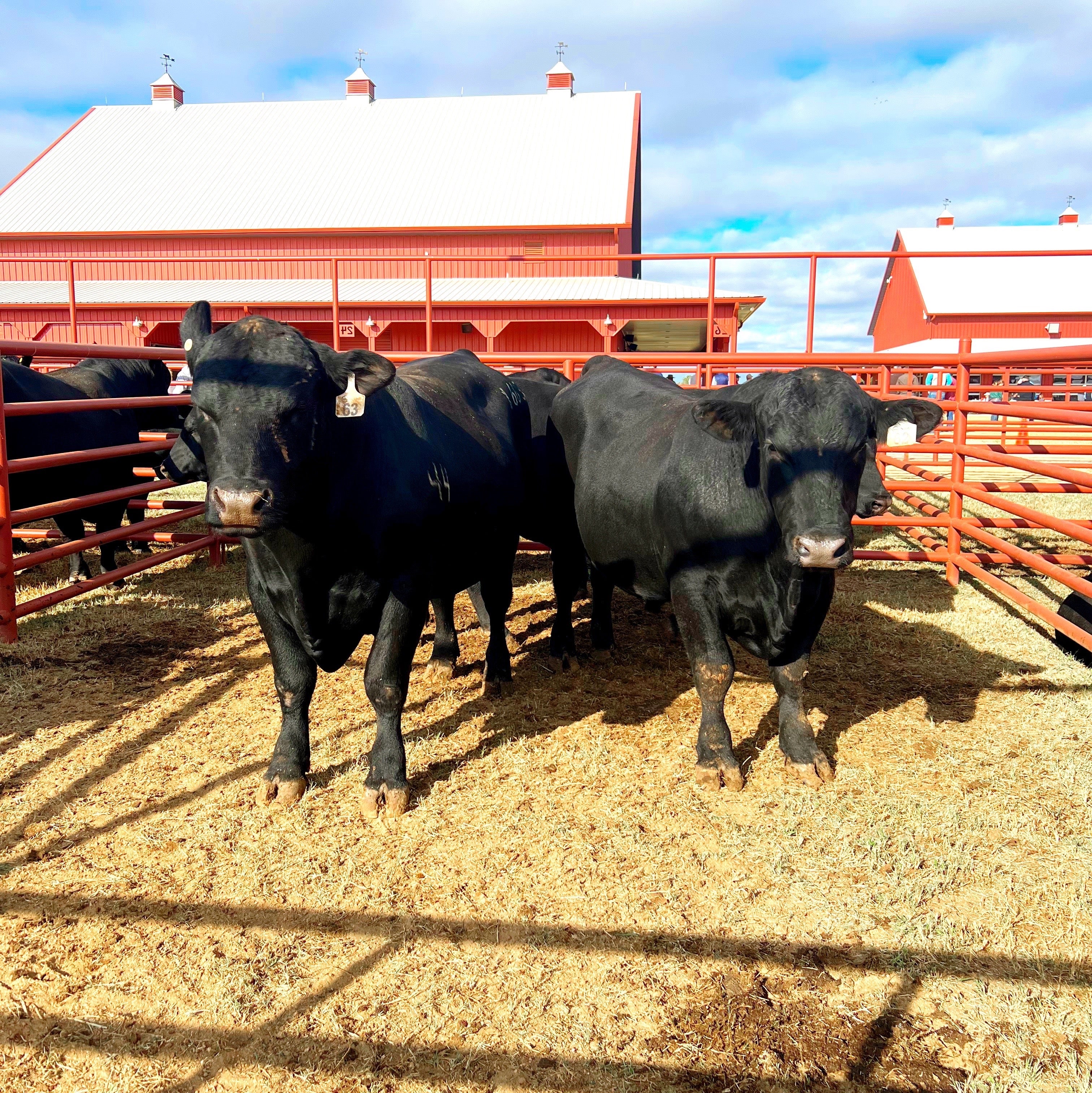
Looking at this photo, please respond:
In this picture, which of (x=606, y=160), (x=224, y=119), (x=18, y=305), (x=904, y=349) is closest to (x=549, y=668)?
(x=18, y=305)

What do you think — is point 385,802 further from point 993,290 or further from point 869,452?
point 993,290

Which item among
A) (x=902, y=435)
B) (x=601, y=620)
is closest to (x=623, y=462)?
(x=601, y=620)

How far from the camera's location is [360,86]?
2839 centimetres

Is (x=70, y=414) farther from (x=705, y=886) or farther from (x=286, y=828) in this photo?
(x=705, y=886)

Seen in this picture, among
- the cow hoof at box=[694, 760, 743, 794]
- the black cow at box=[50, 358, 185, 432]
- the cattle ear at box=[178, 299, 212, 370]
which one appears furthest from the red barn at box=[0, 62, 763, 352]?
the cow hoof at box=[694, 760, 743, 794]

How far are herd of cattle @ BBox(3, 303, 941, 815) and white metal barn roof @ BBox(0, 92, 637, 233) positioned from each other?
18.1 metres

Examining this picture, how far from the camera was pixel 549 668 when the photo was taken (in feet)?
15.6

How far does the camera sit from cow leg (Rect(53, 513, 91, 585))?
610cm

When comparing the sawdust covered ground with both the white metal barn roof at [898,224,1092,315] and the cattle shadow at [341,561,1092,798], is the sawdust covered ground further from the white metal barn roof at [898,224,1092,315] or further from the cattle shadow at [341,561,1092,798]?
the white metal barn roof at [898,224,1092,315]

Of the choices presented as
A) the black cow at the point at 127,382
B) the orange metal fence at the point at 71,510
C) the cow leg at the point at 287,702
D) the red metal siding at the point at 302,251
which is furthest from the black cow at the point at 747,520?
the red metal siding at the point at 302,251

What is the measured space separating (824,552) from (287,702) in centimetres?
206

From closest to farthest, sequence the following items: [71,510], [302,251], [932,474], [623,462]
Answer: [623,462] < [71,510] < [932,474] < [302,251]

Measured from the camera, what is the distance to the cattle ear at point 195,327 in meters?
2.96

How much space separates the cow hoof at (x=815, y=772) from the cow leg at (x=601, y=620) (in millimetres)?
1654
